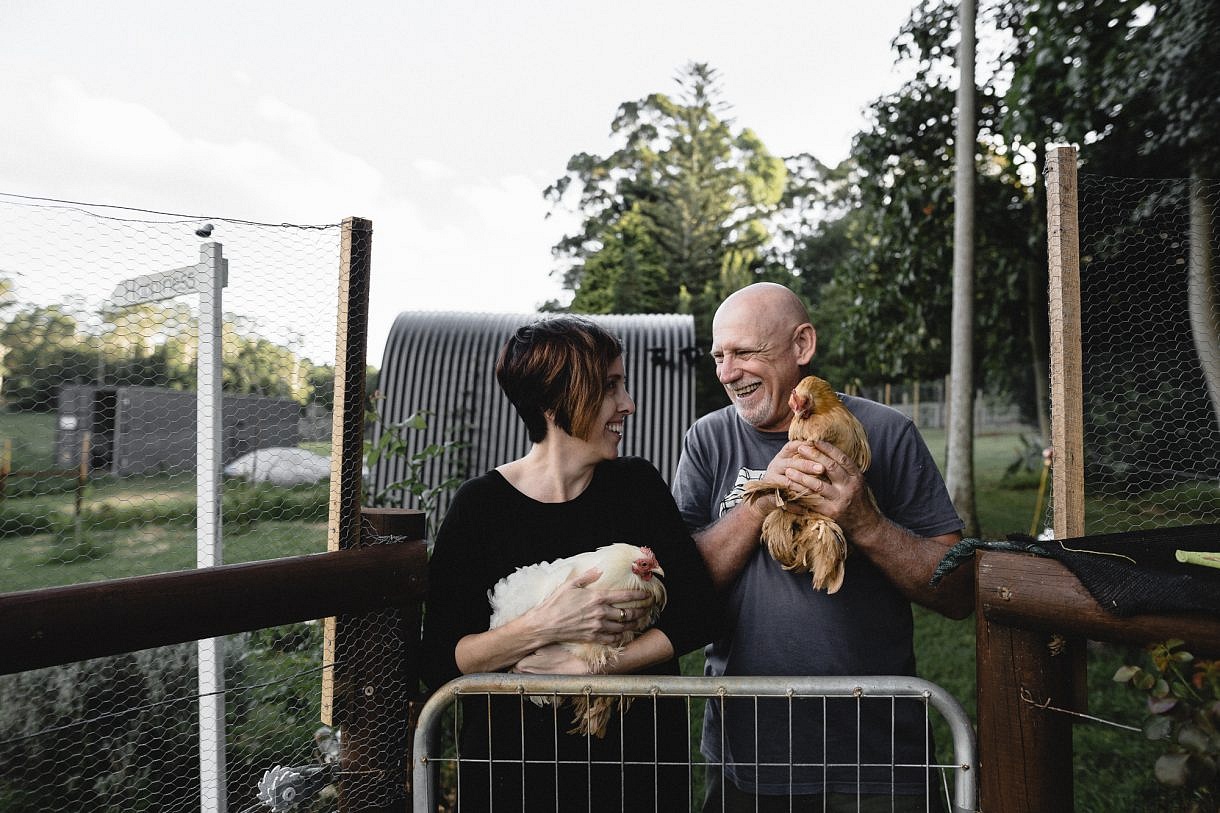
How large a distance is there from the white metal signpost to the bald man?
4.30ft

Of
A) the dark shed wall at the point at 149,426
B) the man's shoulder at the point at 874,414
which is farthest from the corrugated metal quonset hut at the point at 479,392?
the man's shoulder at the point at 874,414

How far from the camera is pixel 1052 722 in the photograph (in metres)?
1.49

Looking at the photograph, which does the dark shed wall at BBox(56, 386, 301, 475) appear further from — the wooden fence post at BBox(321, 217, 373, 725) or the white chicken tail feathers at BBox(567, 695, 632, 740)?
the white chicken tail feathers at BBox(567, 695, 632, 740)

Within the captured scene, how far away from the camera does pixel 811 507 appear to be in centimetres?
177

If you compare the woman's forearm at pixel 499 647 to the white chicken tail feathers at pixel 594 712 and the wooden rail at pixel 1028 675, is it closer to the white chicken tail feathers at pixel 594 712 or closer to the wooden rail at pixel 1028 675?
the white chicken tail feathers at pixel 594 712

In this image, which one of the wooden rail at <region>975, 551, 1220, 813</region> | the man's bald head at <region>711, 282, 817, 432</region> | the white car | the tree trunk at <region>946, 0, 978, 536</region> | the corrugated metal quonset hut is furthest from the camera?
the corrugated metal quonset hut

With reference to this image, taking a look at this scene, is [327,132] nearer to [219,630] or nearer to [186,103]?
[186,103]

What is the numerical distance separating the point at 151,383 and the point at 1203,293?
3.16 m

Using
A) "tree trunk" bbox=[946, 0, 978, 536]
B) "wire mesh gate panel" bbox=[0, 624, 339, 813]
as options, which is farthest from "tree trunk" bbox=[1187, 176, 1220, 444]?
"tree trunk" bbox=[946, 0, 978, 536]

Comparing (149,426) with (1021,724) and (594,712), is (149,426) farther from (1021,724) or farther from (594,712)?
(1021,724)

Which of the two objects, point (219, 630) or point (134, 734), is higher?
point (219, 630)

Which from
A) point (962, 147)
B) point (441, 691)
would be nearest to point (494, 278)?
point (962, 147)

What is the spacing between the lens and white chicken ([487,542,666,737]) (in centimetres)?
164

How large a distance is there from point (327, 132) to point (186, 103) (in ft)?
10.7
